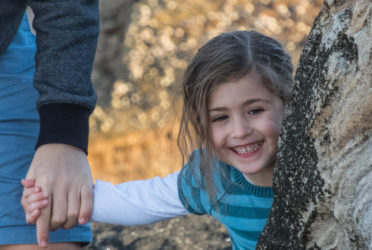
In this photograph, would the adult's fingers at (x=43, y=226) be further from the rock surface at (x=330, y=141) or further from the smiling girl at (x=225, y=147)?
the rock surface at (x=330, y=141)

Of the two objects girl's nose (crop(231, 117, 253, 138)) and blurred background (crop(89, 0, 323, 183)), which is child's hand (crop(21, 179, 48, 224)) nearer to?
girl's nose (crop(231, 117, 253, 138))

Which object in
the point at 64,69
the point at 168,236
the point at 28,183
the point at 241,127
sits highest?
the point at 64,69

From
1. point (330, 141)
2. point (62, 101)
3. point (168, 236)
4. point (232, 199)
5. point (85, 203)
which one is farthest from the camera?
point (168, 236)

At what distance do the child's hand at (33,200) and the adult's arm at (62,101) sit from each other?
0.5 inches

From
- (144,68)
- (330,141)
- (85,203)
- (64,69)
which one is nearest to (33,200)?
(85,203)

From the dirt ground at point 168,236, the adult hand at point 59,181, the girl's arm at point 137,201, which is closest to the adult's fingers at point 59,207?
the adult hand at point 59,181

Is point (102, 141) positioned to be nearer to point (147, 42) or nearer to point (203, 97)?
point (147, 42)

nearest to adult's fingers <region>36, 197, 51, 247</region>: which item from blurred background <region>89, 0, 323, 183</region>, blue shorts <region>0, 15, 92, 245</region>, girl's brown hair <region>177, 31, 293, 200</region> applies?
blue shorts <region>0, 15, 92, 245</region>

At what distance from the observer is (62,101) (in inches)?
45.7

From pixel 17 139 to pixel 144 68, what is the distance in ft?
9.71

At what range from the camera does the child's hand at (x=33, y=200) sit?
1159 mm


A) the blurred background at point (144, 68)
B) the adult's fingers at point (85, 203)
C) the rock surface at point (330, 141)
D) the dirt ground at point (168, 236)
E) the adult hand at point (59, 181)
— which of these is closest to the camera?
the rock surface at point (330, 141)

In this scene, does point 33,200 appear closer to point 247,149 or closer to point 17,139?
point 17,139

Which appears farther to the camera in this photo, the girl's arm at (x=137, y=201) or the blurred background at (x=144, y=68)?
the blurred background at (x=144, y=68)
